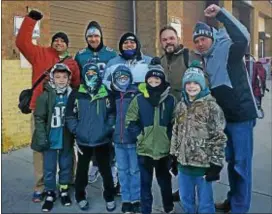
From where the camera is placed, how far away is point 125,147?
4.05 meters

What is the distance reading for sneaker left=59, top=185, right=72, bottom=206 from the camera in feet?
14.2

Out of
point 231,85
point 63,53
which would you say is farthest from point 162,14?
point 231,85

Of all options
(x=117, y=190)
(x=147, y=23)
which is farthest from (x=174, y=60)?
(x=147, y=23)

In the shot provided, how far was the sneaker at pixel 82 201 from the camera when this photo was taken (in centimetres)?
422

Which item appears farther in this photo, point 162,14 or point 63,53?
point 162,14

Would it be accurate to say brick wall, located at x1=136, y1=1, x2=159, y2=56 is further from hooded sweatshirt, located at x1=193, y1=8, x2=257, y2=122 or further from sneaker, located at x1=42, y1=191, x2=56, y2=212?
hooded sweatshirt, located at x1=193, y1=8, x2=257, y2=122

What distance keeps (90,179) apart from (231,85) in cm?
229

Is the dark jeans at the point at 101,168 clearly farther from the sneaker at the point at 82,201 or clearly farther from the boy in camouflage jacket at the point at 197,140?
the boy in camouflage jacket at the point at 197,140

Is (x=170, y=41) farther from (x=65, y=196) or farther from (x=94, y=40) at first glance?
(x=65, y=196)

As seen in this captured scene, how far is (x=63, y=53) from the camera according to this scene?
177 inches

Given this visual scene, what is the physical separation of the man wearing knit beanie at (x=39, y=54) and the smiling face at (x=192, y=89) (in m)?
1.42

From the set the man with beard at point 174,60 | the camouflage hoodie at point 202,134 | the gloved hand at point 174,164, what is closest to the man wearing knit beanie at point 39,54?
the man with beard at point 174,60

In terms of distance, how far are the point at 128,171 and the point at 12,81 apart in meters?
3.52

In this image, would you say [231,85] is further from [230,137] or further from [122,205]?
[122,205]
